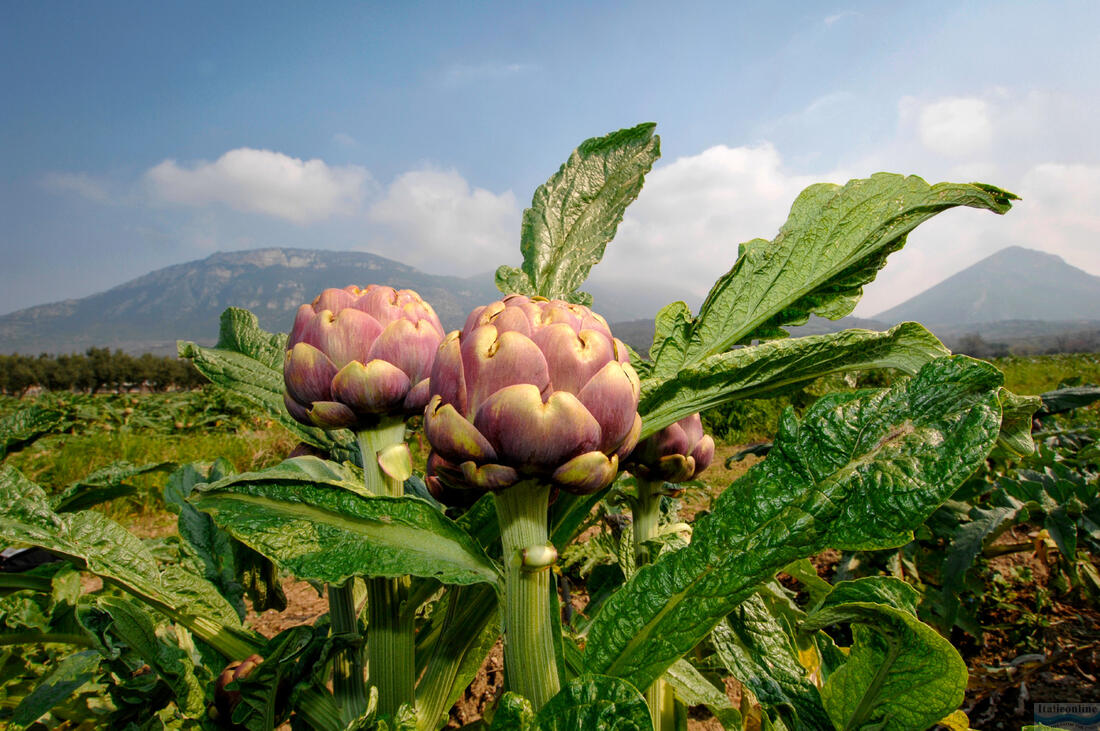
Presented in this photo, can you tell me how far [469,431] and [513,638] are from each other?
A: 184mm

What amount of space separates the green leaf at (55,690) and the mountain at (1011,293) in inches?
6840

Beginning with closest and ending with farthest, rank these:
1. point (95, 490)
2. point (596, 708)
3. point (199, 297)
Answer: point (596, 708), point (95, 490), point (199, 297)

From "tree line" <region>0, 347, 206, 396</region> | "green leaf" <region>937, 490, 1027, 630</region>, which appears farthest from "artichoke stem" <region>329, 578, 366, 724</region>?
"tree line" <region>0, 347, 206, 396</region>

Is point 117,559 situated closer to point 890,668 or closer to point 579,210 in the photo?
point 579,210

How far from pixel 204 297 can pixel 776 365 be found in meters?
190

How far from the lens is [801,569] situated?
773 millimetres

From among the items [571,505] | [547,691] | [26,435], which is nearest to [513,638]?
[547,691]

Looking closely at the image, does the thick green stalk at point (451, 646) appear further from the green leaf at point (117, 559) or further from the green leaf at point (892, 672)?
the green leaf at point (892, 672)

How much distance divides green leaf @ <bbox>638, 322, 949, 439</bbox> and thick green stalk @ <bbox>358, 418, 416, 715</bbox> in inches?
11.0

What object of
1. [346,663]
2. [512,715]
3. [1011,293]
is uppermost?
[1011,293]

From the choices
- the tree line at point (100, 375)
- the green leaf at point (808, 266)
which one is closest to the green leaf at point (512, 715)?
the green leaf at point (808, 266)

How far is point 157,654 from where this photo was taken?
0.62 metres

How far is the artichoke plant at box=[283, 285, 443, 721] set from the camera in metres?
0.58

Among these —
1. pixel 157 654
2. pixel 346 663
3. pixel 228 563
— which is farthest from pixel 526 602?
pixel 228 563
